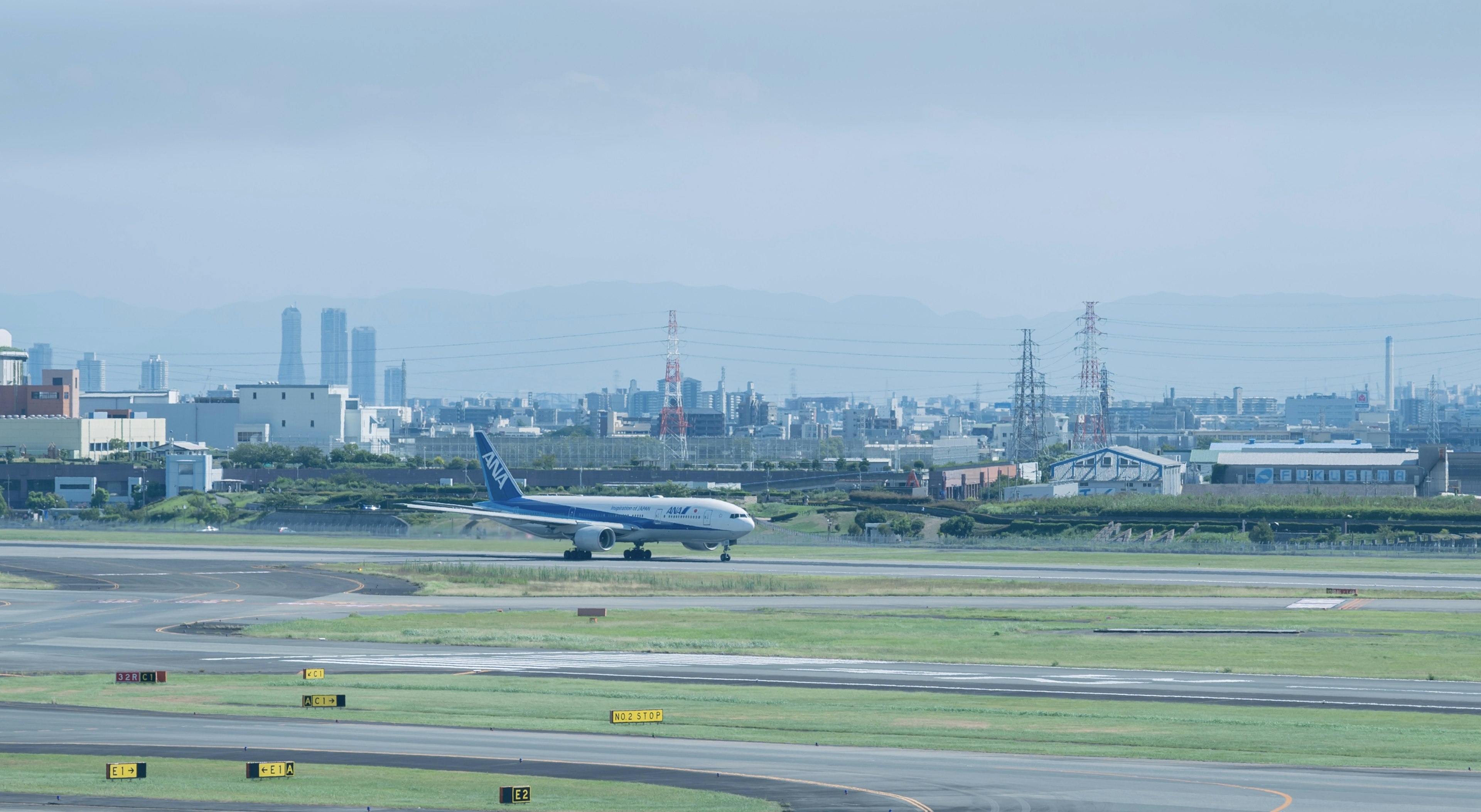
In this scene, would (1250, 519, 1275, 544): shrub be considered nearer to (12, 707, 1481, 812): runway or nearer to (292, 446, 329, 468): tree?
(12, 707, 1481, 812): runway

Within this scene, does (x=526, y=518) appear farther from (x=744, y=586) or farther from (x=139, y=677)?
(x=139, y=677)

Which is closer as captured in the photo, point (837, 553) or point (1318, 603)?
point (1318, 603)

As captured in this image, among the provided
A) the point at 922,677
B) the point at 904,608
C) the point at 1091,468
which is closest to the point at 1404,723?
the point at 922,677

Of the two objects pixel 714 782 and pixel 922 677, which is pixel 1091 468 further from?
pixel 714 782

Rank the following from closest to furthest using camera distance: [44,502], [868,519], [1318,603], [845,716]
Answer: [845,716], [1318,603], [868,519], [44,502]

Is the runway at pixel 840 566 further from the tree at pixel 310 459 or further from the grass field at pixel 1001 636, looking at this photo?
the tree at pixel 310 459

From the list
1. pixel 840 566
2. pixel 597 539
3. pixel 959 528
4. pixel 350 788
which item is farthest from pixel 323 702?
pixel 959 528

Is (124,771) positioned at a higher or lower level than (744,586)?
higher
